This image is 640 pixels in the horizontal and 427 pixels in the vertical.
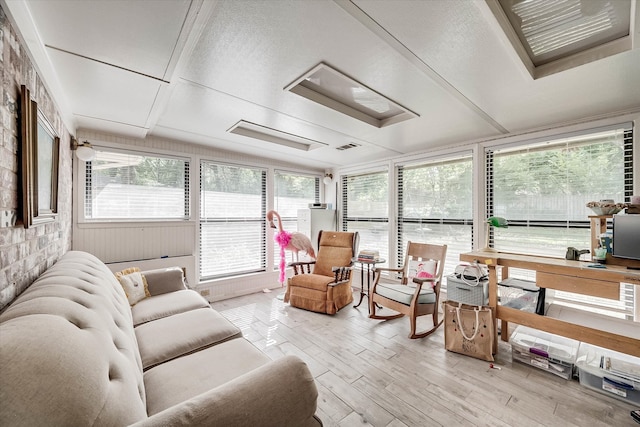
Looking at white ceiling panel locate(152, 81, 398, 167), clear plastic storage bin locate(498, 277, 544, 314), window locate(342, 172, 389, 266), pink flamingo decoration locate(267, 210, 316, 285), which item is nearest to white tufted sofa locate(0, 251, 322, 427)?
white ceiling panel locate(152, 81, 398, 167)

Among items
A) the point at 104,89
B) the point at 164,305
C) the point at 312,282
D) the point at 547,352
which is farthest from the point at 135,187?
the point at 547,352

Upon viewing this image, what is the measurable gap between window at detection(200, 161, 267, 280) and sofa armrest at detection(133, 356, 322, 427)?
3338 millimetres

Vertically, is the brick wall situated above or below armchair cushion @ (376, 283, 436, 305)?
above

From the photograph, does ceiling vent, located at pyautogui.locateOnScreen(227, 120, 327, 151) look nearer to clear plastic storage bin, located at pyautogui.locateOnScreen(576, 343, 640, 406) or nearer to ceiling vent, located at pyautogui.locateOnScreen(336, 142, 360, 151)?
ceiling vent, located at pyautogui.locateOnScreen(336, 142, 360, 151)

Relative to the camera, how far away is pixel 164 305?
2.24 metres

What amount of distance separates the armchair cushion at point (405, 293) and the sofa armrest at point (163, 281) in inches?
89.5

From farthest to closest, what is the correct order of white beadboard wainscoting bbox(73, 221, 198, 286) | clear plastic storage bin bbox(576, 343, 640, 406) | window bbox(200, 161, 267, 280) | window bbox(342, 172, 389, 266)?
window bbox(342, 172, 389, 266), window bbox(200, 161, 267, 280), white beadboard wainscoting bbox(73, 221, 198, 286), clear plastic storage bin bbox(576, 343, 640, 406)

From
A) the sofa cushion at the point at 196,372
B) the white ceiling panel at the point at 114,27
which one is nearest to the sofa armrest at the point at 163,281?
the sofa cushion at the point at 196,372

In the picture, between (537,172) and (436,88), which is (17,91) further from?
(537,172)

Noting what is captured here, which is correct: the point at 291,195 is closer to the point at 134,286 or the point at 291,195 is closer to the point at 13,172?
the point at 134,286

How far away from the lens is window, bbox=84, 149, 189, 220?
3111 mm

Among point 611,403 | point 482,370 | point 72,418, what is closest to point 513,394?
point 482,370

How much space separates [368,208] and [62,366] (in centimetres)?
436

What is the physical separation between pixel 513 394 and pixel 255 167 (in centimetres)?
416
